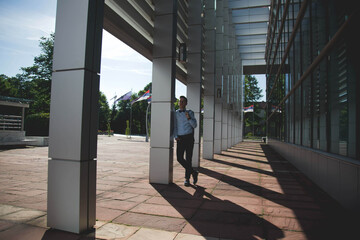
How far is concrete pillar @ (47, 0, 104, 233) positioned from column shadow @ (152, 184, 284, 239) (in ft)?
4.60

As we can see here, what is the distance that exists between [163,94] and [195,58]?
14.1ft

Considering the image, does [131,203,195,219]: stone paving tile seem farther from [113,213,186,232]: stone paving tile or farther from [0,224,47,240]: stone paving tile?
[0,224,47,240]: stone paving tile

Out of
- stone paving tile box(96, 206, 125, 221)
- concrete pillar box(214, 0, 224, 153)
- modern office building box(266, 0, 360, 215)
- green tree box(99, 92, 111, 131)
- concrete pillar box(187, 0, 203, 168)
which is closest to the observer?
stone paving tile box(96, 206, 125, 221)

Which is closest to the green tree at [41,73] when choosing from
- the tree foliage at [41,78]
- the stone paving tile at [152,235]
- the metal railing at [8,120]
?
the tree foliage at [41,78]

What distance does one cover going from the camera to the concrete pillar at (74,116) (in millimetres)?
3135

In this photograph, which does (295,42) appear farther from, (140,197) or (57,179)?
(57,179)

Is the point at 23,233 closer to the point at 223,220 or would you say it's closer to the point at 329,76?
the point at 223,220

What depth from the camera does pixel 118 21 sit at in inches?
318

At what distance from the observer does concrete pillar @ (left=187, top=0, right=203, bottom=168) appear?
9805 mm

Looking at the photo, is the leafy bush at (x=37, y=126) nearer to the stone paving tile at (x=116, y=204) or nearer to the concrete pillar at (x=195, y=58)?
the concrete pillar at (x=195, y=58)

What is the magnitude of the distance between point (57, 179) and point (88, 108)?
981mm

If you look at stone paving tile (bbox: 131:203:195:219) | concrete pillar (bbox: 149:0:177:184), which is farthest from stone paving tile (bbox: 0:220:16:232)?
concrete pillar (bbox: 149:0:177:184)

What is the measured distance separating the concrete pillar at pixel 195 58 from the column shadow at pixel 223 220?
5340 millimetres

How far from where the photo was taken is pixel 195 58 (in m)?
10.0
